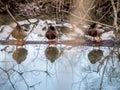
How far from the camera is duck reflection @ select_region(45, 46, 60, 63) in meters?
4.45

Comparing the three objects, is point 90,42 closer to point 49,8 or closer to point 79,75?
point 79,75

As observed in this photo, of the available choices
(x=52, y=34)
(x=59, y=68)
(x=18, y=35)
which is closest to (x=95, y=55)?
(x=59, y=68)

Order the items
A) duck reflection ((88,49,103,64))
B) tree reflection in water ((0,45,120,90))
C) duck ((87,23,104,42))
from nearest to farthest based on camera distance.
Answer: tree reflection in water ((0,45,120,90)) → duck reflection ((88,49,103,64)) → duck ((87,23,104,42))

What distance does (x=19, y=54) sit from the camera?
180 inches

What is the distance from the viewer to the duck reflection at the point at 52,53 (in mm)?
4451

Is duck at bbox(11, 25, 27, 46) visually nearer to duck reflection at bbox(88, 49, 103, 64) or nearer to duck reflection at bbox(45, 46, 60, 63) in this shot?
duck reflection at bbox(45, 46, 60, 63)

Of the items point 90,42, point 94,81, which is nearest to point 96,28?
point 90,42

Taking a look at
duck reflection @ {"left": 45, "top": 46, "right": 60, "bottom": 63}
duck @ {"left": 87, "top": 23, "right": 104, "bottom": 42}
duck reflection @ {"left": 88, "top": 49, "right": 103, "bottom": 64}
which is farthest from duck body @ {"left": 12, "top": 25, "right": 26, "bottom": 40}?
duck reflection @ {"left": 88, "top": 49, "right": 103, "bottom": 64}

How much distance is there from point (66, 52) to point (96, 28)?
0.81 m

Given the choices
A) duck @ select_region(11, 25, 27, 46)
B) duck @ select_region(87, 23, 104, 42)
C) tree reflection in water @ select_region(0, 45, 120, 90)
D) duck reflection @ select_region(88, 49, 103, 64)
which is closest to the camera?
tree reflection in water @ select_region(0, 45, 120, 90)

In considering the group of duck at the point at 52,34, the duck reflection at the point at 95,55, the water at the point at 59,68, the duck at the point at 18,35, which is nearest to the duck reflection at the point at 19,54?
the water at the point at 59,68

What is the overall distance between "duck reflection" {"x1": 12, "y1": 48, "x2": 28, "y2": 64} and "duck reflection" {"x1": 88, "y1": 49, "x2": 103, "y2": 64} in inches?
29.6

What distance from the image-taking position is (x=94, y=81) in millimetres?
3646

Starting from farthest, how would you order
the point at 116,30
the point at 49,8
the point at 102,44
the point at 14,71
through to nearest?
the point at 49,8
the point at 116,30
the point at 102,44
the point at 14,71
